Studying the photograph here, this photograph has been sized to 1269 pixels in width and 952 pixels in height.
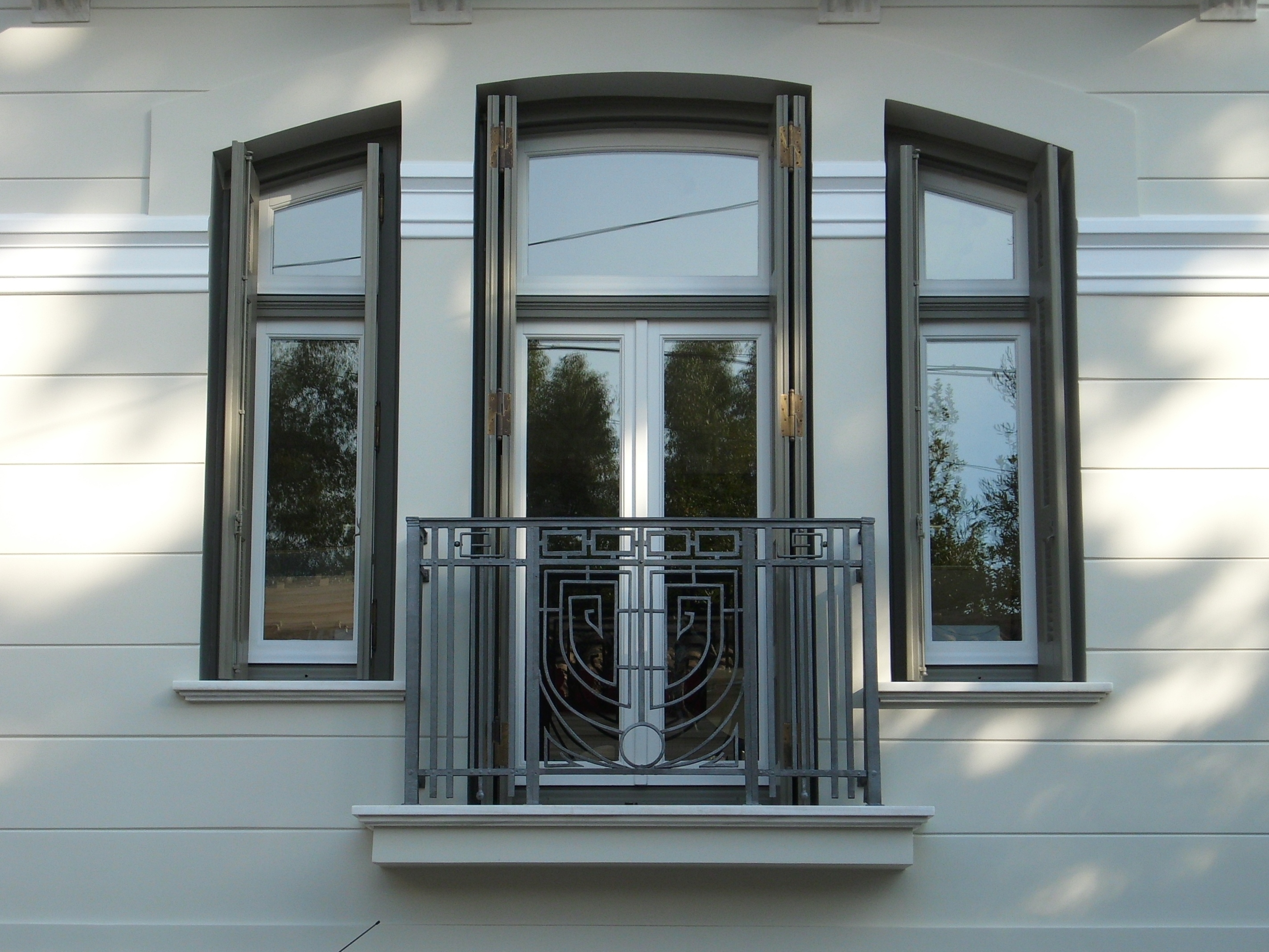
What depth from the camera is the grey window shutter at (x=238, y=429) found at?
4.71 metres

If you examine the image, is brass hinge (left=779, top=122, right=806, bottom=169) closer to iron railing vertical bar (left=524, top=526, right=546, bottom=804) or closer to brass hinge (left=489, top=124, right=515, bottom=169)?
brass hinge (left=489, top=124, right=515, bottom=169)

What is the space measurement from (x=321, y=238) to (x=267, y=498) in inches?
44.7

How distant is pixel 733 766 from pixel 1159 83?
3253 mm

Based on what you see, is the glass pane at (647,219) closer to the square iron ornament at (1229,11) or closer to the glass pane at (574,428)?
the glass pane at (574,428)

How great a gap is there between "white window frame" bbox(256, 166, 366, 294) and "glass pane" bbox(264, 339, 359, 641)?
0.22m

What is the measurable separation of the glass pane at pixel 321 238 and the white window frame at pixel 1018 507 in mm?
2446

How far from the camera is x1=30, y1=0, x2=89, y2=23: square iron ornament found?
4.88 meters

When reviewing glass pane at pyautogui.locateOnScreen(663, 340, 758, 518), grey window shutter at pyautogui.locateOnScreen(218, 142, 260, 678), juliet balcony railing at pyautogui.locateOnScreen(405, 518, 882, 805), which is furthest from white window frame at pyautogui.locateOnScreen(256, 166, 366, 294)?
glass pane at pyautogui.locateOnScreen(663, 340, 758, 518)

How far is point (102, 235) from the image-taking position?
4801 millimetres

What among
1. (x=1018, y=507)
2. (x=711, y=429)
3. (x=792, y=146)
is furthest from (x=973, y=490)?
(x=792, y=146)

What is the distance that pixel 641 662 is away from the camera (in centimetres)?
436

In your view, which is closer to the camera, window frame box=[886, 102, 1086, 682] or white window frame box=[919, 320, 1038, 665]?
window frame box=[886, 102, 1086, 682]

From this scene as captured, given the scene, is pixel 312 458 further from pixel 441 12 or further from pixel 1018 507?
pixel 1018 507

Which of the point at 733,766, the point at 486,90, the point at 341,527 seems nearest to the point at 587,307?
the point at 486,90
